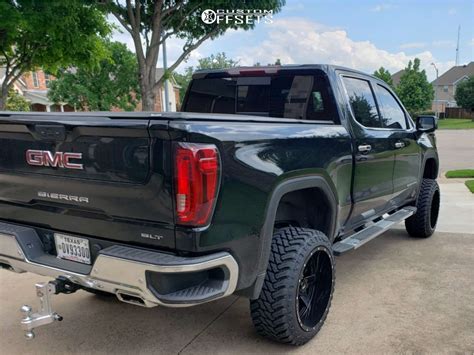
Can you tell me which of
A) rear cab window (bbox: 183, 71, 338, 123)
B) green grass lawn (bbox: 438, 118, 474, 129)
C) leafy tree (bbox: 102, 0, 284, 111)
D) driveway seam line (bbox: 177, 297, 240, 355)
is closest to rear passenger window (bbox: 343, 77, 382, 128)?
rear cab window (bbox: 183, 71, 338, 123)

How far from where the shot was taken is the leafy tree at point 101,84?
28266 millimetres

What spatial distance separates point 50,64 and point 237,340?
979cm

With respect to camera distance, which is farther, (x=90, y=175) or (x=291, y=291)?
(x=291, y=291)

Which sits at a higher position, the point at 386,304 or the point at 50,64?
the point at 50,64

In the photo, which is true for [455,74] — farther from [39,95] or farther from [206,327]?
[206,327]

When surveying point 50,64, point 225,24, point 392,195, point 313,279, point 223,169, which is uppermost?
point 225,24

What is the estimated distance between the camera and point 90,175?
230cm

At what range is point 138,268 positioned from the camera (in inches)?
81.4

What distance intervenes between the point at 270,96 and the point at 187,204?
1.97 meters

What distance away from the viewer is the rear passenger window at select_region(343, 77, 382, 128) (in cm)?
374

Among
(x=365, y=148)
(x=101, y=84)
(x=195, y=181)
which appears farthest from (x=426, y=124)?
(x=101, y=84)

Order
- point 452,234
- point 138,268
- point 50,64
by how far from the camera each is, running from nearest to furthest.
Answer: point 138,268 < point 452,234 < point 50,64

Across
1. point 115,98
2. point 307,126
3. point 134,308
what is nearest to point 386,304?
point 307,126

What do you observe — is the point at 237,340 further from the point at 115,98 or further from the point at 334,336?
the point at 115,98
